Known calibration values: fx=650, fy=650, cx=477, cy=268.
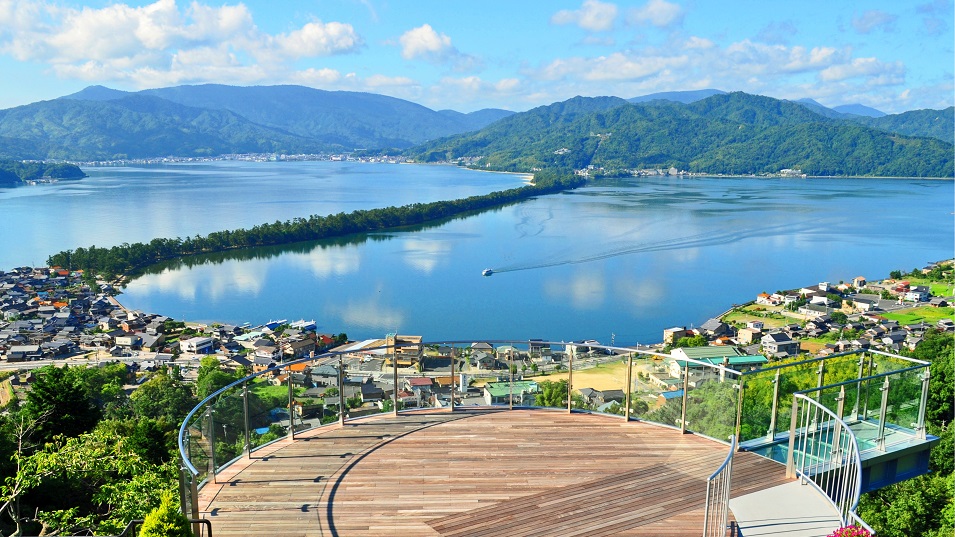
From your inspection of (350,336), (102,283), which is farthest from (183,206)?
(350,336)

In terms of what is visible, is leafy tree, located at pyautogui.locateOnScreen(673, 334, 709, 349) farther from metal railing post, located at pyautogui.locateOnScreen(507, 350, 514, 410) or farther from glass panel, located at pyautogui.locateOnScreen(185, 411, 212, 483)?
glass panel, located at pyautogui.locateOnScreen(185, 411, 212, 483)

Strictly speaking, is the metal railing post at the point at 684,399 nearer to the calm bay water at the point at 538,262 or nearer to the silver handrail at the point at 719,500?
the silver handrail at the point at 719,500

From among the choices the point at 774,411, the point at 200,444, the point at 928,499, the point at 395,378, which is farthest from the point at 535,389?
the point at 928,499

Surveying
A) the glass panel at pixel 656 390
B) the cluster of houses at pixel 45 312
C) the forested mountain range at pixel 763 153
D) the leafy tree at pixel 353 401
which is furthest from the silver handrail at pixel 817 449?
the forested mountain range at pixel 763 153

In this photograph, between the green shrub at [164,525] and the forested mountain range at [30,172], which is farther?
the forested mountain range at [30,172]

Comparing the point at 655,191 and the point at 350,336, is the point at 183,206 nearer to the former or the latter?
the point at 350,336
